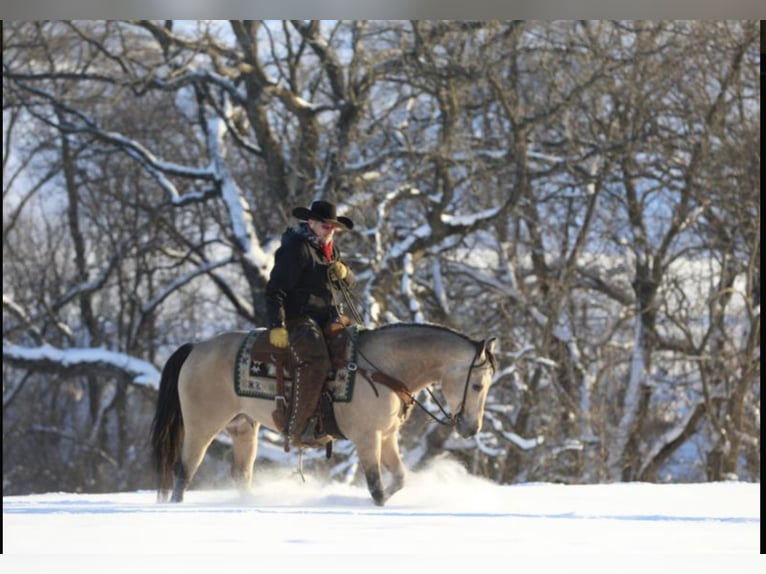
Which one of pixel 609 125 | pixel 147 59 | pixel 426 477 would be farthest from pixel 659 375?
pixel 426 477

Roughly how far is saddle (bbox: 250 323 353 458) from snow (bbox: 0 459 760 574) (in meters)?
0.46

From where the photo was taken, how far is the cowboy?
8648 mm

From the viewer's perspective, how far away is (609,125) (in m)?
19.1

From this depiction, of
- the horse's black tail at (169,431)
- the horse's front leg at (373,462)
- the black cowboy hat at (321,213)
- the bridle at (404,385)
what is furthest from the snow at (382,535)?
the black cowboy hat at (321,213)

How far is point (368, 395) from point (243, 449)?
1.04 meters

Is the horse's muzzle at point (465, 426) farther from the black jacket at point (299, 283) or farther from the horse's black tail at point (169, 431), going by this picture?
the horse's black tail at point (169, 431)

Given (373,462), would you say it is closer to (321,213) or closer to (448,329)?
(448,329)

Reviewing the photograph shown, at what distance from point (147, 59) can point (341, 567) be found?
13.9 meters

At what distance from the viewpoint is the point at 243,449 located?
9438 millimetres

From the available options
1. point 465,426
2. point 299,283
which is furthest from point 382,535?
point 299,283

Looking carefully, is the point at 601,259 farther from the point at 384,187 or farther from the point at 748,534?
the point at 748,534

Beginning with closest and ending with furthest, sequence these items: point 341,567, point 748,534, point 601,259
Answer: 1. point 341,567
2. point 748,534
3. point 601,259

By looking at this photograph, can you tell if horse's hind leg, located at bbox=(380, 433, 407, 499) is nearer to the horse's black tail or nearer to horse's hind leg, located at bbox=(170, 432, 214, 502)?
horse's hind leg, located at bbox=(170, 432, 214, 502)

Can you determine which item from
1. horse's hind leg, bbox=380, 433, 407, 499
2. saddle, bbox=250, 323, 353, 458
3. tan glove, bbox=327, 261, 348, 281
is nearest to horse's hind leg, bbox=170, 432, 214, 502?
saddle, bbox=250, 323, 353, 458
